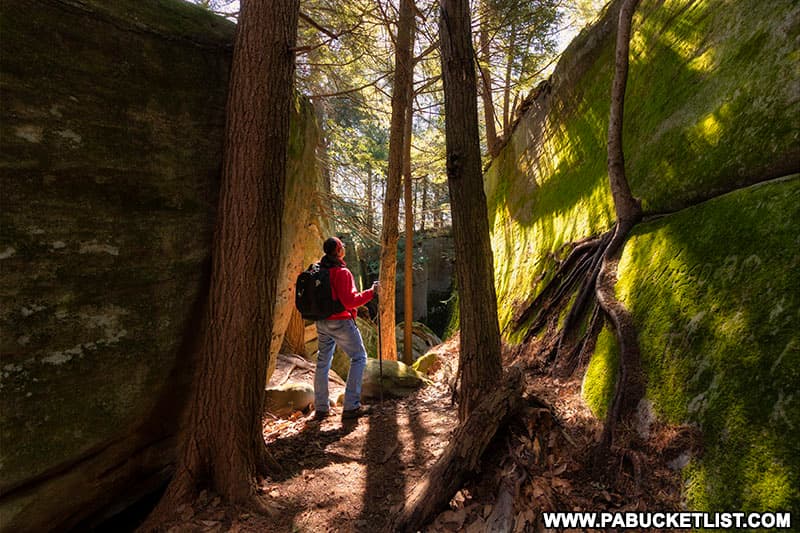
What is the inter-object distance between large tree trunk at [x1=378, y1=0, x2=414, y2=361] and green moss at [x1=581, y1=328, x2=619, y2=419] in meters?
5.29

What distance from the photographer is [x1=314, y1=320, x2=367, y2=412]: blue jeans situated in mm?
5375

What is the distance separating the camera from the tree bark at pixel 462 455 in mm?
2852

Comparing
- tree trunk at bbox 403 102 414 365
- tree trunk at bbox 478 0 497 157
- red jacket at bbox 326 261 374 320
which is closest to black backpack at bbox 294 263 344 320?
red jacket at bbox 326 261 374 320

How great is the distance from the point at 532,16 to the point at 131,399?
9737 mm

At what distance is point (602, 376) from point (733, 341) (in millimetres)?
1205

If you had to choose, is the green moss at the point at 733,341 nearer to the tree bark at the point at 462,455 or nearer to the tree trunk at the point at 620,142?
the tree trunk at the point at 620,142

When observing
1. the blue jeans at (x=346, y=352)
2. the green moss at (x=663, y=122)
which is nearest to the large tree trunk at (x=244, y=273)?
the blue jeans at (x=346, y=352)

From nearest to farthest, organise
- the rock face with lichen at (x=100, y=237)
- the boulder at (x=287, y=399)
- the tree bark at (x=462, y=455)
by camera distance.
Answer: the rock face with lichen at (x=100, y=237) < the tree bark at (x=462, y=455) < the boulder at (x=287, y=399)

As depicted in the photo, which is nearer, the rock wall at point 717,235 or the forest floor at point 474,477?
the rock wall at point 717,235

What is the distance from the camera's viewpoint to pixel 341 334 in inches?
212

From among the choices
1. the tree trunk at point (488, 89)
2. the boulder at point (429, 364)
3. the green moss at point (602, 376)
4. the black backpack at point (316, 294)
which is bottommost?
the boulder at point (429, 364)

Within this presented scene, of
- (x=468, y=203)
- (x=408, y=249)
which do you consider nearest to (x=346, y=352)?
(x=468, y=203)

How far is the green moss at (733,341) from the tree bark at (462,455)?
1058mm

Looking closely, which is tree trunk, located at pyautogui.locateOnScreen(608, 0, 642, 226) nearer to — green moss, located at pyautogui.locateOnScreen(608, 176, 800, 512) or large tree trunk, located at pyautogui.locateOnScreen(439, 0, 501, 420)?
green moss, located at pyautogui.locateOnScreen(608, 176, 800, 512)
